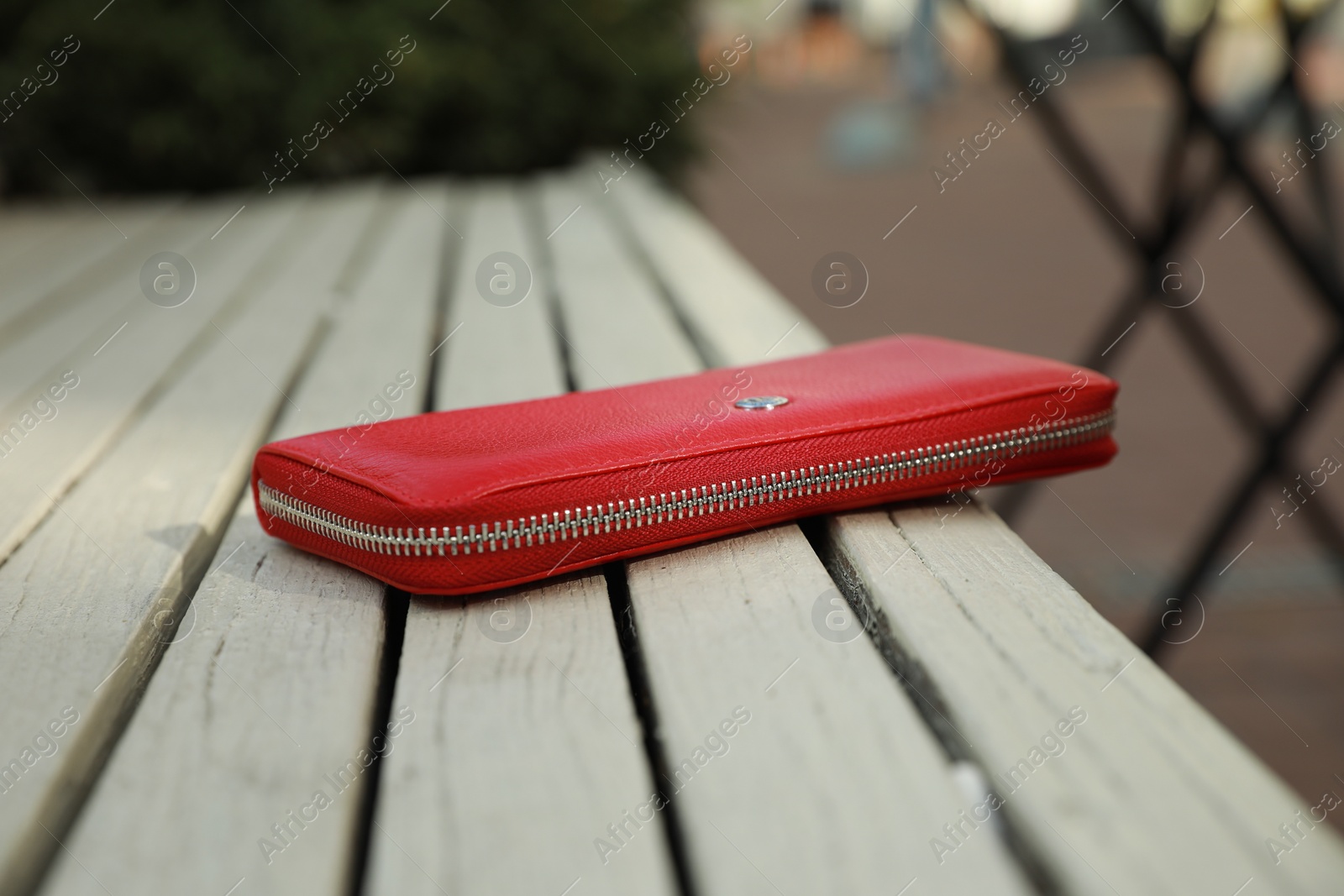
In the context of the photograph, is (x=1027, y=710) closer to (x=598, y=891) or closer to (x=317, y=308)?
(x=598, y=891)

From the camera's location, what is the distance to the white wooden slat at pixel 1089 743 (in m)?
0.57

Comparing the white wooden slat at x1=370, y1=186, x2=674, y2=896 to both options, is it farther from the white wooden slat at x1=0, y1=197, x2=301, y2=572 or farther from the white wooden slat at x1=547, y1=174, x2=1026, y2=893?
the white wooden slat at x1=0, y1=197, x2=301, y2=572

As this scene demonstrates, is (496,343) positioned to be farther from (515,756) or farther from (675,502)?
(515,756)

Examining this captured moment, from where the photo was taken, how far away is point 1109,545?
343 cm

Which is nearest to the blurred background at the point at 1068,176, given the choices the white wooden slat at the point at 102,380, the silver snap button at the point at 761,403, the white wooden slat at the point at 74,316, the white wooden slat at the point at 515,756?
the white wooden slat at the point at 74,316

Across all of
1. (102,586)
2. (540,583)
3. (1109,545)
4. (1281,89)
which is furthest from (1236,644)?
(102,586)

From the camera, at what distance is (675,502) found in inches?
36.5

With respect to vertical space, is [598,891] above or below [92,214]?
below

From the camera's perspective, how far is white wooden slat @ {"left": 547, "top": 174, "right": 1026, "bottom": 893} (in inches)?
22.8

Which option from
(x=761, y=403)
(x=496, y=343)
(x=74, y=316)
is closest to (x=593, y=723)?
(x=761, y=403)

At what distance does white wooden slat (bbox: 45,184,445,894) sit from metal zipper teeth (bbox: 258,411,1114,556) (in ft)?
0.17

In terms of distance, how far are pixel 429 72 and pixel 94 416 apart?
272 cm

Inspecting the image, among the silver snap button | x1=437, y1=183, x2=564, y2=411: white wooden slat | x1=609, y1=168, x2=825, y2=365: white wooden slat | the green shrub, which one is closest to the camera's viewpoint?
the silver snap button

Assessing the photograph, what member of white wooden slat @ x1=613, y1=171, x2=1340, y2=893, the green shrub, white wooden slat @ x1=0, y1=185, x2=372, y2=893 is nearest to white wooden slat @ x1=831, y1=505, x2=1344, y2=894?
white wooden slat @ x1=613, y1=171, x2=1340, y2=893
